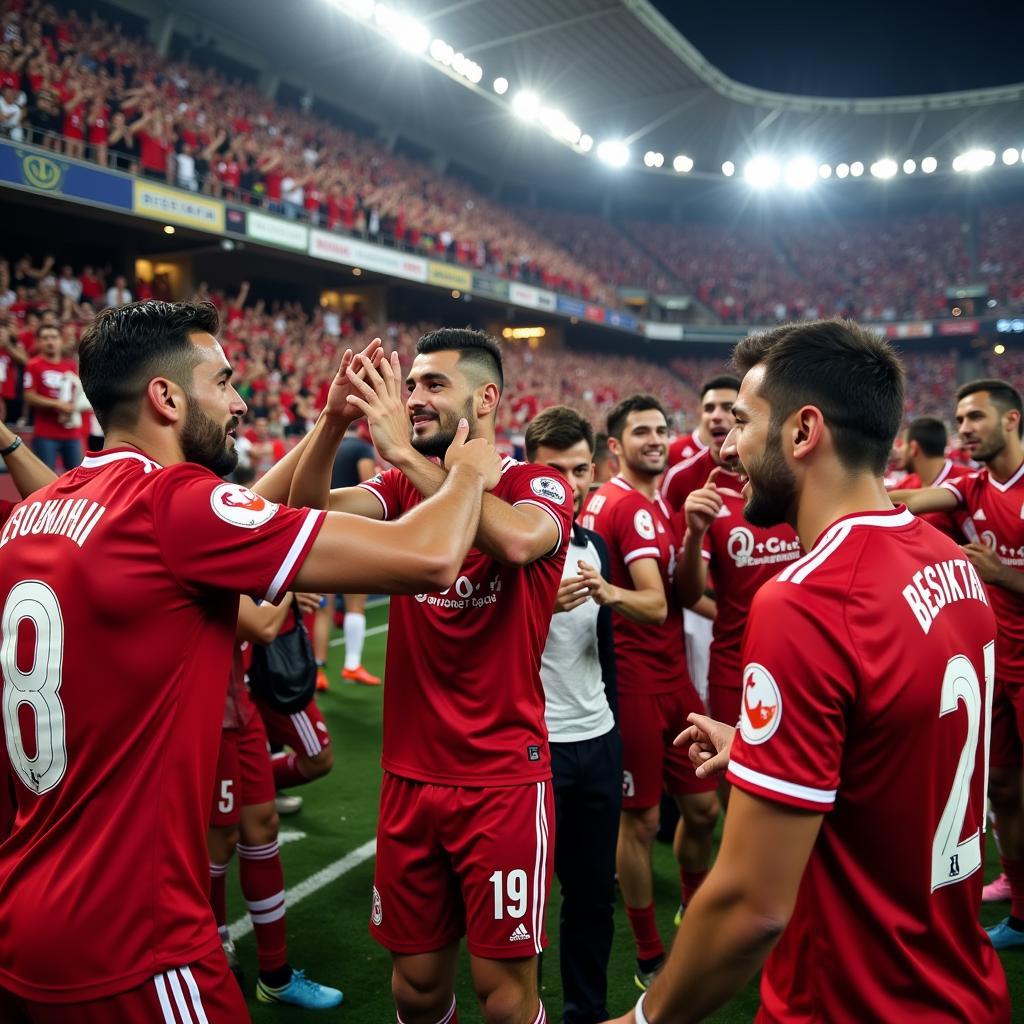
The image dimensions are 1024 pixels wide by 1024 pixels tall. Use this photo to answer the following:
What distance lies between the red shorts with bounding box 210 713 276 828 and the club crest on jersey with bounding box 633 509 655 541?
6.38ft

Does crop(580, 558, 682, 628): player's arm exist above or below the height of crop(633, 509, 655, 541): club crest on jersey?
below

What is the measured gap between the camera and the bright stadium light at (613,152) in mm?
34750

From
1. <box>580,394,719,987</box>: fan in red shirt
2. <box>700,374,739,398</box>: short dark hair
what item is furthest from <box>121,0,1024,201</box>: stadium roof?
<box>580,394,719,987</box>: fan in red shirt

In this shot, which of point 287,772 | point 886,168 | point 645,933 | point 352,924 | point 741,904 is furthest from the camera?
point 886,168

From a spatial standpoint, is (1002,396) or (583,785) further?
(1002,396)

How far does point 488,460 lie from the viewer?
218cm

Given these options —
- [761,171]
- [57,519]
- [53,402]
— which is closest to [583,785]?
[57,519]

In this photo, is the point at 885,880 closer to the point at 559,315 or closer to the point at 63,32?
the point at 63,32

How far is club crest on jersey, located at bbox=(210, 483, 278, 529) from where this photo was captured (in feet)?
5.60

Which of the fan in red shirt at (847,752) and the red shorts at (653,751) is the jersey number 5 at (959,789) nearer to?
the fan in red shirt at (847,752)

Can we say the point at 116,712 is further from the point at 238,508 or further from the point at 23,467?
the point at 23,467

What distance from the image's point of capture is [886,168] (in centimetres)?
3825

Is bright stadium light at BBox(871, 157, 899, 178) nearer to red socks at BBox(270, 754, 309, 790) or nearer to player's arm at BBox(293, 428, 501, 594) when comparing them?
red socks at BBox(270, 754, 309, 790)

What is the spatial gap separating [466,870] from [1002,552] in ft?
11.1
